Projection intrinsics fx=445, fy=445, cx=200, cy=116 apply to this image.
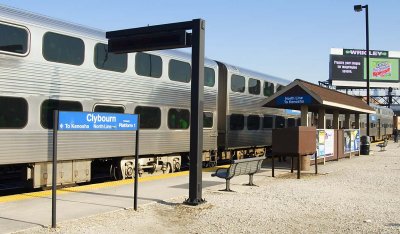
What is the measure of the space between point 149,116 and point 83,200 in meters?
4.38

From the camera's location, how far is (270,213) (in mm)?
8102

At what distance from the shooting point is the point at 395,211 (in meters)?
8.45

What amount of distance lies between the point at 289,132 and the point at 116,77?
5.63 meters

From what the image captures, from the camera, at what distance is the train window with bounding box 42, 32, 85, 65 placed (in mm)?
9945

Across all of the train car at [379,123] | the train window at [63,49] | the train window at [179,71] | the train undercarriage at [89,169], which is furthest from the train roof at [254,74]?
the train car at [379,123]

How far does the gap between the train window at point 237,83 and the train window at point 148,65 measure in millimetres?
4770

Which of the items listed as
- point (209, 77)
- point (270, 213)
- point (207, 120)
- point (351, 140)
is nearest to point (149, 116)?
point (207, 120)

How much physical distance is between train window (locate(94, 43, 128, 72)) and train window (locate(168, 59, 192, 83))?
1.99m

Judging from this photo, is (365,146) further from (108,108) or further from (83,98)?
(83,98)

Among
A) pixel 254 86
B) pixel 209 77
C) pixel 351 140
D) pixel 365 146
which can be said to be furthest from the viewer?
pixel 365 146

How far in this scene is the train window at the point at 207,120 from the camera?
609 inches

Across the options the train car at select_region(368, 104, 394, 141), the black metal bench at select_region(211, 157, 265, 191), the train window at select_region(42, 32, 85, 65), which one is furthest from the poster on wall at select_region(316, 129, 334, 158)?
the train car at select_region(368, 104, 394, 141)

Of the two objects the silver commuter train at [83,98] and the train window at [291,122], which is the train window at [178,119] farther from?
the train window at [291,122]

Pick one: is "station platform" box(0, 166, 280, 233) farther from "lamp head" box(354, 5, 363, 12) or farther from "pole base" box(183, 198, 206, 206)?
"lamp head" box(354, 5, 363, 12)
